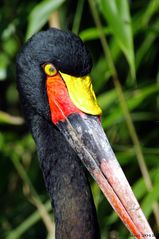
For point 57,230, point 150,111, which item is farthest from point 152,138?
point 57,230

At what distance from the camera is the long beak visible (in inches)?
141


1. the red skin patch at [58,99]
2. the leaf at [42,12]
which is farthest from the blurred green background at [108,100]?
the red skin patch at [58,99]

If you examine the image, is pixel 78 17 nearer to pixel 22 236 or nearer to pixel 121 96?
pixel 121 96

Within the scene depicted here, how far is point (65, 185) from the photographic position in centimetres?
387

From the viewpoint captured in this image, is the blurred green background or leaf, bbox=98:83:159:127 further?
leaf, bbox=98:83:159:127

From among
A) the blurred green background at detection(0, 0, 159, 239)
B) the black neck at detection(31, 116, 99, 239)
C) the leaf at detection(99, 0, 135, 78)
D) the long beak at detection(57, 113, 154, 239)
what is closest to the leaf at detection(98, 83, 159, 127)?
the blurred green background at detection(0, 0, 159, 239)

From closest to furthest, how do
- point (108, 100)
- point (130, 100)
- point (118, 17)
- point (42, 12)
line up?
1. point (118, 17)
2. point (42, 12)
3. point (130, 100)
4. point (108, 100)

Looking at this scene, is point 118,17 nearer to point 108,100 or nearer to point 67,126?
point 67,126

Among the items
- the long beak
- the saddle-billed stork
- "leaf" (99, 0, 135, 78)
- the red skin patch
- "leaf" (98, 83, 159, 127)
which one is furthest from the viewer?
"leaf" (98, 83, 159, 127)

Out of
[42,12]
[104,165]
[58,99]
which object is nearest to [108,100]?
[42,12]

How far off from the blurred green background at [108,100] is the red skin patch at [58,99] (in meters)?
0.46

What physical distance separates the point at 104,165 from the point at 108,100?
137cm

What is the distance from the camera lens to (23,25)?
199 inches

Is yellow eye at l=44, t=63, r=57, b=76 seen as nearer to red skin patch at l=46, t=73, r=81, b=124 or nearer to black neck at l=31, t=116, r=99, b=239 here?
red skin patch at l=46, t=73, r=81, b=124
